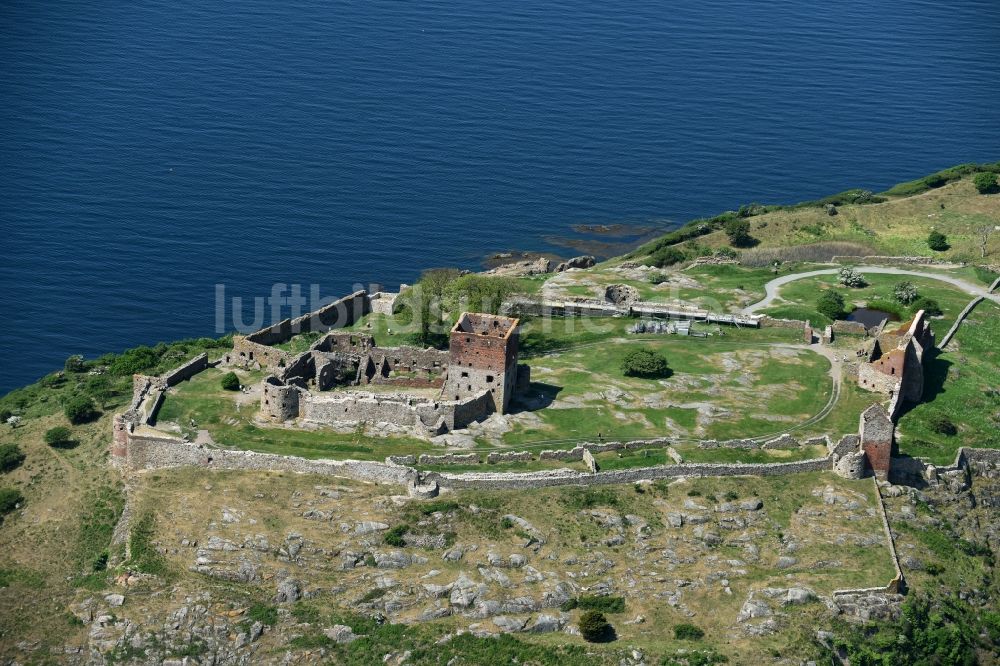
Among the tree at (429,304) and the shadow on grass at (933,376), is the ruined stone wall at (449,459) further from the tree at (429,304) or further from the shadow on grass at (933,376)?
the shadow on grass at (933,376)

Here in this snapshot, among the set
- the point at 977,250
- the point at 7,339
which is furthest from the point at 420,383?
the point at 977,250

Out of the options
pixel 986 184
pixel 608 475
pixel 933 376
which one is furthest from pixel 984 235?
pixel 608 475

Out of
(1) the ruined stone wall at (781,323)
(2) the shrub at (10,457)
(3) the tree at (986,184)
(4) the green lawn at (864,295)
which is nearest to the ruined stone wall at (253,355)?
(2) the shrub at (10,457)

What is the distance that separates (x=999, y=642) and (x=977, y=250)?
7008 centimetres

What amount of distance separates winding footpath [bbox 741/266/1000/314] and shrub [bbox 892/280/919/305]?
7817 mm

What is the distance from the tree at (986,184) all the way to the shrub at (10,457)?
11947 centimetres

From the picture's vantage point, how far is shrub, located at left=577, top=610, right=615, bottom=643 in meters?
94.4

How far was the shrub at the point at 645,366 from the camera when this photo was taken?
12344cm

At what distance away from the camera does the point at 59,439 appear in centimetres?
11712

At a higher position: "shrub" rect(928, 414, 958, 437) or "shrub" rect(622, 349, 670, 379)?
"shrub" rect(622, 349, 670, 379)

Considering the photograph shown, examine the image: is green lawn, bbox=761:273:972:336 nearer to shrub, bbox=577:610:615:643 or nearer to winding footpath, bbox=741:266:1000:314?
winding footpath, bbox=741:266:1000:314

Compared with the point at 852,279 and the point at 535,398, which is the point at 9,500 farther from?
the point at 852,279

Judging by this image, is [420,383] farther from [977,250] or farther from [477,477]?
[977,250]

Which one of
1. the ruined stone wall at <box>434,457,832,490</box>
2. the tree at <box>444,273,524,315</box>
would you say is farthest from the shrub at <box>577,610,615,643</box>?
the tree at <box>444,273,524,315</box>
